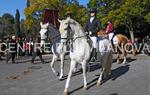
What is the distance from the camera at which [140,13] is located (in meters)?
40.1

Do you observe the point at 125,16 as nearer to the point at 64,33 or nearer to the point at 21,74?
the point at 21,74

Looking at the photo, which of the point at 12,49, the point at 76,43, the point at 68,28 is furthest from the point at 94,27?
the point at 12,49

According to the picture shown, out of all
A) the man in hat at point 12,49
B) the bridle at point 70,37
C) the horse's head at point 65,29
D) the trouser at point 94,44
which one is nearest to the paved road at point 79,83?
the trouser at point 94,44

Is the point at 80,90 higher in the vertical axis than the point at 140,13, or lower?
lower

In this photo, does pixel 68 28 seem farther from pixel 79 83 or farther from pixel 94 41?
pixel 79 83

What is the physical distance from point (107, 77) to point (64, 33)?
3972 millimetres

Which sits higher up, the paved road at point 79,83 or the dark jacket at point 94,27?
the dark jacket at point 94,27

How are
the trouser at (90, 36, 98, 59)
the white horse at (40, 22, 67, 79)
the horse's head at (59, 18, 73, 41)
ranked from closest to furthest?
the horse's head at (59, 18, 73, 41)
the trouser at (90, 36, 98, 59)
the white horse at (40, 22, 67, 79)

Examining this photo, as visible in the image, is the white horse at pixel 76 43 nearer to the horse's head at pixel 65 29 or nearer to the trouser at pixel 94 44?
the horse's head at pixel 65 29

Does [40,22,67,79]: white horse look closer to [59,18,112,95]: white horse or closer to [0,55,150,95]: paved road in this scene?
[0,55,150,95]: paved road

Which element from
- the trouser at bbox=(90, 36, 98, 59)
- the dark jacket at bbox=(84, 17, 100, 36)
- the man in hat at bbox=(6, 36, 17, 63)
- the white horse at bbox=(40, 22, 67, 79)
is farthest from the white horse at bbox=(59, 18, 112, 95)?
the man in hat at bbox=(6, 36, 17, 63)

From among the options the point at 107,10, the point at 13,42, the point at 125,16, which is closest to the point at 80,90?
the point at 13,42

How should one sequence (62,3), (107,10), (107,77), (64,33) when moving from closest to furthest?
1. (64,33)
2. (107,77)
3. (107,10)
4. (62,3)

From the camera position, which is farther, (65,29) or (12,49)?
(12,49)
